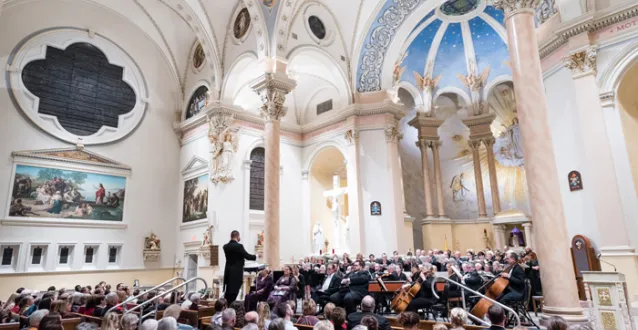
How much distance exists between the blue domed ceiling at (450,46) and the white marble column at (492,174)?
2.80 meters

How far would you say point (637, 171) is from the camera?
33.6 feet

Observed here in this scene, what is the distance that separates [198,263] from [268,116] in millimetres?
7257

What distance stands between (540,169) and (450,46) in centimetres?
1363

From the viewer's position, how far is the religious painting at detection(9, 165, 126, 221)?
1470 centimetres

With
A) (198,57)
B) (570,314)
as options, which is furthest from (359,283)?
(198,57)

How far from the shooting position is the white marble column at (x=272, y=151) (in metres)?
12.0

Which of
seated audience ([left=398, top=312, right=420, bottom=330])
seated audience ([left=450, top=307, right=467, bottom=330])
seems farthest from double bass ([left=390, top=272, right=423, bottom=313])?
seated audience ([left=398, top=312, right=420, bottom=330])

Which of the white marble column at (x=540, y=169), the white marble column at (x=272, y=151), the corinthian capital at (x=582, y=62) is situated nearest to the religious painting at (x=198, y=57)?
the white marble column at (x=272, y=151)

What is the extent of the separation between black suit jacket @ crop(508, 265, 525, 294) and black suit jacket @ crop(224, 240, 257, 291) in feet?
15.2

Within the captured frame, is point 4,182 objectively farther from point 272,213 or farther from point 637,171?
point 637,171

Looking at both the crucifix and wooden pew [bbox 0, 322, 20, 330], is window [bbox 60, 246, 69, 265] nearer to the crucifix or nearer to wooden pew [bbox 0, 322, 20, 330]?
the crucifix

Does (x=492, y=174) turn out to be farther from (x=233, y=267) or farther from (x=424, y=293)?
(x=233, y=267)

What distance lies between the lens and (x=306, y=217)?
61.5ft

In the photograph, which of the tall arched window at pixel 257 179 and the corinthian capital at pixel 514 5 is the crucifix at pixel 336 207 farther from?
the corinthian capital at pixel 514 5
